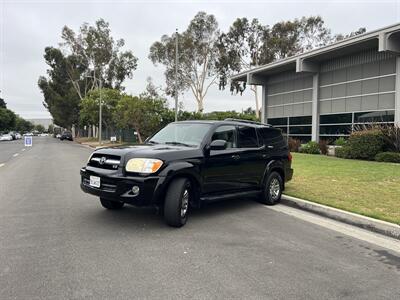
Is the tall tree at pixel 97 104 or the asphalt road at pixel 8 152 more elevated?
the tall tree at pixel 97 104

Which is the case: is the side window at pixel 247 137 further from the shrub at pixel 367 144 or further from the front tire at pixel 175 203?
the shrub at pixel 367 144

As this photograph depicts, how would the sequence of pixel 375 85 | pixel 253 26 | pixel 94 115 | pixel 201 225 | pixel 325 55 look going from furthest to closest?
pixel 94 115 < pixel 253 26 < pixel 325 55 < pixel 375 85 < pixel 201 225

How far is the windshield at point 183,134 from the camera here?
24.3ft

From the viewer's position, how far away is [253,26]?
46125 millimetres

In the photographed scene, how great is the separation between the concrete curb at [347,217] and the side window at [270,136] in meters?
1.32

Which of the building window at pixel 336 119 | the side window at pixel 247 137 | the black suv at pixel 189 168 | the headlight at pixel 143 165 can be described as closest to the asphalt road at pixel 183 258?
the black suv at pixel 189 168

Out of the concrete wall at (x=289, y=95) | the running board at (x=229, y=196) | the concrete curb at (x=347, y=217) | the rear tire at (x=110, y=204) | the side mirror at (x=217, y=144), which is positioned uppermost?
the concrete wall at (x=289, y=95)

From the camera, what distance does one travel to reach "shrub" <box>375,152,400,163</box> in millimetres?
16906

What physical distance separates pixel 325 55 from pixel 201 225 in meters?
21.4

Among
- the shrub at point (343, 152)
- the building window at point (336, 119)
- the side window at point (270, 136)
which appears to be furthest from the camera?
the building window at point (336, 119)

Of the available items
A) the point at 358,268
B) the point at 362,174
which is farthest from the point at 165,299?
the point at 362,174

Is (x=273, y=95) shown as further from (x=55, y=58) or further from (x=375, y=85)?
(x=55, y=58)

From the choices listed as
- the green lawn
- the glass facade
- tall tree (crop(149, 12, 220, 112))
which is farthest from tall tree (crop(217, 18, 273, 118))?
the green lawn

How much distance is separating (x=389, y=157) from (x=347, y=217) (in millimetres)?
11178
